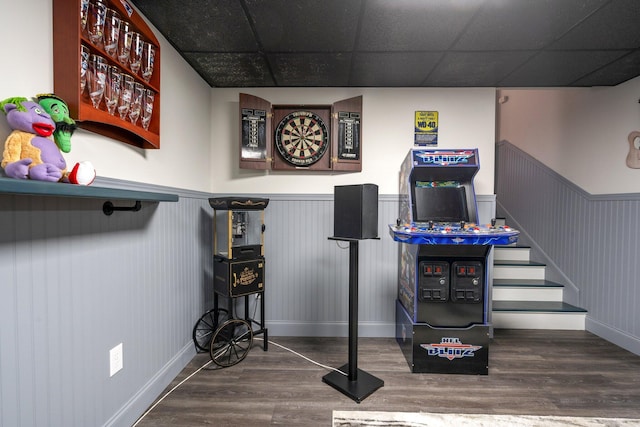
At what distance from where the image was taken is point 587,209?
297cm

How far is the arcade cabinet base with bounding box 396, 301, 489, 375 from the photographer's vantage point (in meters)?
2.19

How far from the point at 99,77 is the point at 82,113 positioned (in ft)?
0.83

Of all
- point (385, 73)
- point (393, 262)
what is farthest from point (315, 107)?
point (393, 262)

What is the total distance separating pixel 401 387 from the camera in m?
2.03

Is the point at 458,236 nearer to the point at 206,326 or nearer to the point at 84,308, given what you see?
the point at 84,308

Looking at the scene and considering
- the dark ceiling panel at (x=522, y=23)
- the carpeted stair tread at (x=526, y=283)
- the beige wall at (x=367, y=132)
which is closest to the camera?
the dark ceiling panel at (x=522, y=23)

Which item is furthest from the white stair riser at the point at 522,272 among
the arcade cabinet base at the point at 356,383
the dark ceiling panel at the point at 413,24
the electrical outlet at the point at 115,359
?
the electrical outlet at the point at 115,359

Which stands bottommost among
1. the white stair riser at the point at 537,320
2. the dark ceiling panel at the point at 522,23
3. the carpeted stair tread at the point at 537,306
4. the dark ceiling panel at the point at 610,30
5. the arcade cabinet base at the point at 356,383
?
the arcade cabinet base at the point at 356,383

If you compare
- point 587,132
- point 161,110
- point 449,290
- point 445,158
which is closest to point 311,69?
point 161,110

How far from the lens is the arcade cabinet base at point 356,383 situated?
1.91 m

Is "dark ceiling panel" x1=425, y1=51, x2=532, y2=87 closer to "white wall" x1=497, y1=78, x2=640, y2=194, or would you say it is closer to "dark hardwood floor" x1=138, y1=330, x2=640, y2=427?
"white wall" x1=497, y1=78, x2=640, y2=194

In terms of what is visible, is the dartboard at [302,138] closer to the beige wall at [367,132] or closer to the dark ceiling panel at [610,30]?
the beige wall at [367,132]

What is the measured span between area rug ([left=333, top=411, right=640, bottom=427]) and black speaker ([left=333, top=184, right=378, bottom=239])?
3.57 ft

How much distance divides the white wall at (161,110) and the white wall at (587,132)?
386 centimetres
